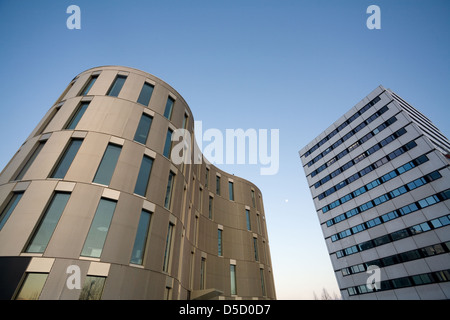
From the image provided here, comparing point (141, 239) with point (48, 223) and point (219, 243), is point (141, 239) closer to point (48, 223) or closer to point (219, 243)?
point (48, 223)

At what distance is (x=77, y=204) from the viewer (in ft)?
40.2

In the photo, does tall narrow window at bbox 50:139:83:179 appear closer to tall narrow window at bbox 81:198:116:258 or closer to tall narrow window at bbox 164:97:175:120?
tall narrow window at bbox 81:198:116:258

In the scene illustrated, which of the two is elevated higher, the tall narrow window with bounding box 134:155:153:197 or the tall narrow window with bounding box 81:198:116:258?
the tall narrow window with bounding box 134:155:153:197

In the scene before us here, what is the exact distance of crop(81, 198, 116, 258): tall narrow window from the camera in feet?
37.7

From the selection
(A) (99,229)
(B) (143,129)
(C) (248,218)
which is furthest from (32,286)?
(C) (248,218)

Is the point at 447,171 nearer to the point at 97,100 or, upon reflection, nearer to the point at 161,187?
the point at 161,187

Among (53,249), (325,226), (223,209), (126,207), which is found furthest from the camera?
(325,226)

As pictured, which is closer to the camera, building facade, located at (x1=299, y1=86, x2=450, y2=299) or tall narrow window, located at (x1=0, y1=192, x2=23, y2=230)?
tall narrow window, located at (x1=0, y1=192, x2=23, y2=230)

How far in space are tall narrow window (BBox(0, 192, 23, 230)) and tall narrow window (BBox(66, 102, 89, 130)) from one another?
5405 millimetres

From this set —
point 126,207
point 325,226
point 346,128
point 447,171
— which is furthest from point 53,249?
point 346,128

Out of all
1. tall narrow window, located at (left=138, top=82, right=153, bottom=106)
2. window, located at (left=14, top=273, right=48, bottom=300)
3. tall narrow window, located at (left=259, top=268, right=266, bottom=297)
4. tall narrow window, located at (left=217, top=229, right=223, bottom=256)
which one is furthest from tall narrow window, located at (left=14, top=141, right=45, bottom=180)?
tall narrow window, located at (left=259, top=268, right=266, bottom=297)

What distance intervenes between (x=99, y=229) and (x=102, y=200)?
174 cm

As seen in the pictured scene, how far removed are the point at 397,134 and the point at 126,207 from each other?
5072 centimetres

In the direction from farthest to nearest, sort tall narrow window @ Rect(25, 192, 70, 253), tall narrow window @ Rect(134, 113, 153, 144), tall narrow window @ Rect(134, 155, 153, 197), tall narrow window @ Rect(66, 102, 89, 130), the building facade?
the building facade, tall narrow window @ Rect(134, 113, 153, 144), tall narrow window @ Rect(66, 102, 89, 130), tall narrow window @ Rect(134, 155, 153, 197), tall narrow window @ Rect(25, 192, 70, 253)
